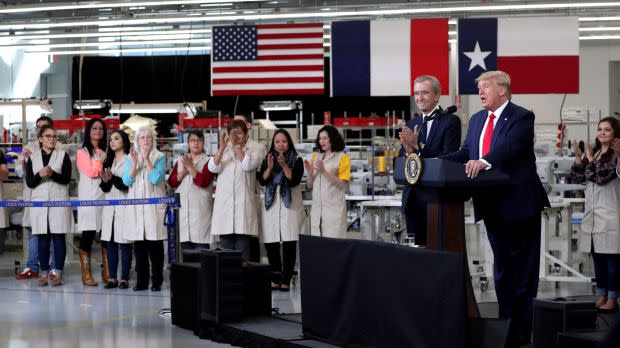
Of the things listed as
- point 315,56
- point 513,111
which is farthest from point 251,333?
point 315,56

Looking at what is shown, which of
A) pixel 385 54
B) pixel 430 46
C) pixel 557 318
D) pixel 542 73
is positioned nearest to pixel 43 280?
pixel 385 54

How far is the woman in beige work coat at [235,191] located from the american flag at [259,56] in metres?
2.44

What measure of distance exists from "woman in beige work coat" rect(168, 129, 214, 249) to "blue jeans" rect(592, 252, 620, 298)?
3.18 metres

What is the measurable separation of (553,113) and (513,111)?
19.8 meters

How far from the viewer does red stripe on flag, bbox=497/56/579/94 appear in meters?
9.68

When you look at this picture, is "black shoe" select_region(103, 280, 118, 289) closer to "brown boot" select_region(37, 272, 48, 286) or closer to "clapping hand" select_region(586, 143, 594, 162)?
"brown boot" select_region(37, 272, 48, 286)

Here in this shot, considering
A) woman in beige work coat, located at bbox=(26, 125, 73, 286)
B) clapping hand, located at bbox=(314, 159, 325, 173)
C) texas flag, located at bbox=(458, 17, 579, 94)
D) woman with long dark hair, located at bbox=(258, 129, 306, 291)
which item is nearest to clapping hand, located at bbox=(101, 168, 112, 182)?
woman in beige work coat, located at bbox=(26, 125, 73, 286)

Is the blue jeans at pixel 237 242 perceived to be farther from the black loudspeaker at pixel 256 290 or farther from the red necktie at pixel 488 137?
the red necktie at pixel 488 137

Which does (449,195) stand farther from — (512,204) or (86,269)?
(86,269)

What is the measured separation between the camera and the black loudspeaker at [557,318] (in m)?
3.66

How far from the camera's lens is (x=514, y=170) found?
14.0 ft

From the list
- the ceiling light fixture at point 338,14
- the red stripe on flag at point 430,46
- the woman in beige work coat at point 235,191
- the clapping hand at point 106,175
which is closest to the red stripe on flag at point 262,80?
the red stripe on flag at point 430,46

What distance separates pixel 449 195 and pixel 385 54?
5.83 metres

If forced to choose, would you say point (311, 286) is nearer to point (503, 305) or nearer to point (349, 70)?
point (503, 305)
